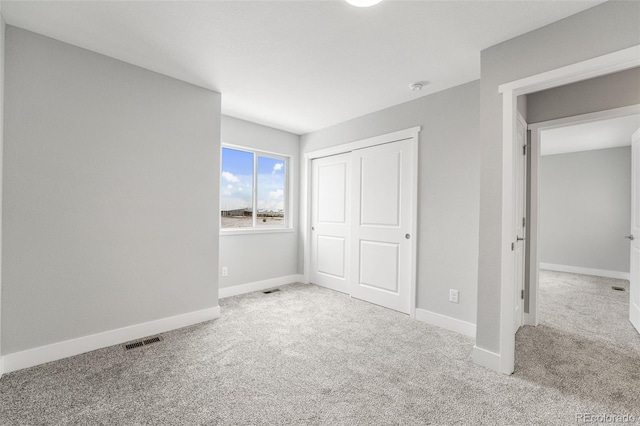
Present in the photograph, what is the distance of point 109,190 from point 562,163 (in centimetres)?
788

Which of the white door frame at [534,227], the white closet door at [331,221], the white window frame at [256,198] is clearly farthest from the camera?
the white closet door at [331,221]

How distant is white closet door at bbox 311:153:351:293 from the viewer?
422 centimetres

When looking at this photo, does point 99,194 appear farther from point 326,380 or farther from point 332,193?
point 332,193

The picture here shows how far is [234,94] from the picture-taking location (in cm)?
325

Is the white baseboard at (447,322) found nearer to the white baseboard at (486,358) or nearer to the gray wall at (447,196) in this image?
the gray wall at (447,196)

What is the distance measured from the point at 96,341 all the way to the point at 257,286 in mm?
A: 2088

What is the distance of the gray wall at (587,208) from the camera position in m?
5.38

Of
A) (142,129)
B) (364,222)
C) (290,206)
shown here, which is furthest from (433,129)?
(142,129)

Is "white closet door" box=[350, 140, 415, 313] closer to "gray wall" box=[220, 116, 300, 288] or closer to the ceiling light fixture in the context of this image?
"gray wall" box=[220, 116, 300, 288]

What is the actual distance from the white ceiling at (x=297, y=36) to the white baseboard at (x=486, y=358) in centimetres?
237

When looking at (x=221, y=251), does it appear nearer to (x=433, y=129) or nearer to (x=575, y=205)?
(x=433, y=129)

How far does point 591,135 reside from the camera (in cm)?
473

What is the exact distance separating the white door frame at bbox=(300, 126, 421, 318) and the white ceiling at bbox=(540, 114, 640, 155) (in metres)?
2.38

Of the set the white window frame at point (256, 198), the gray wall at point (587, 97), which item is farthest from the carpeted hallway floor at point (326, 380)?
the gray wall at point (587, 97)
